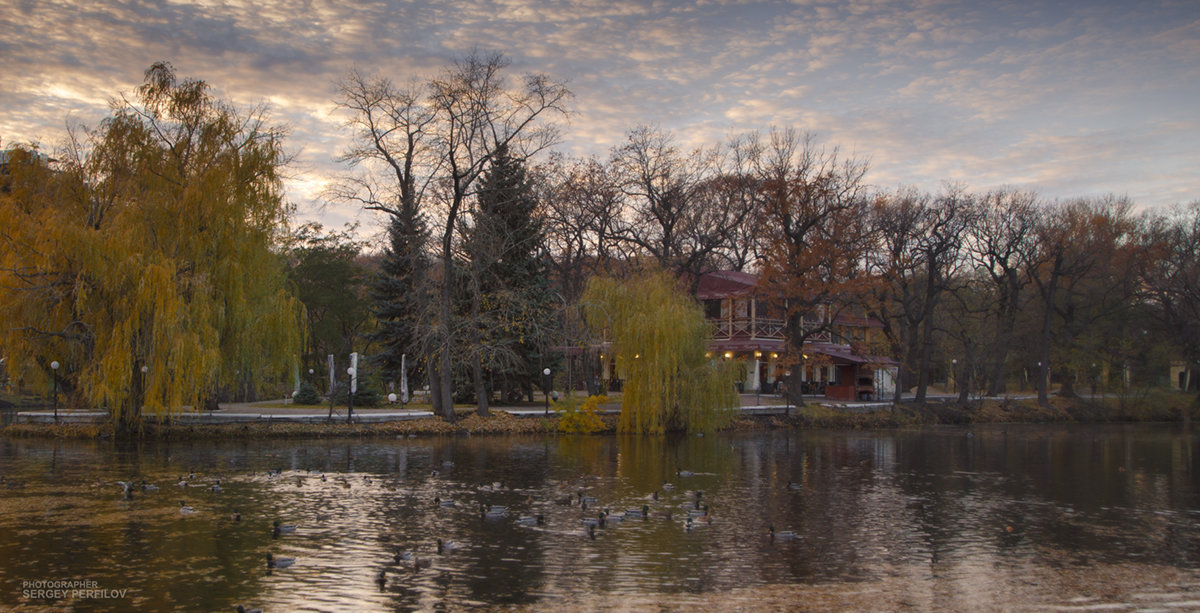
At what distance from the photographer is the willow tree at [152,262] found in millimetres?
27469

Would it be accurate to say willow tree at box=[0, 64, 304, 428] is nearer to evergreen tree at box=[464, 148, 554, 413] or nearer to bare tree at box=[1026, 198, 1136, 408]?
evergreen tree at box=[464, 148, 554, 413]

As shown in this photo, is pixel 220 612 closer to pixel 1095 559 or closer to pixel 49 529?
pixel 49 529

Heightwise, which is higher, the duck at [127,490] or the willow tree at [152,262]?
the willow tree at [152,262]

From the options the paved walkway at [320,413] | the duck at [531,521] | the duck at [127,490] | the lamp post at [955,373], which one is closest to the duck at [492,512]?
the duck at [531,521]

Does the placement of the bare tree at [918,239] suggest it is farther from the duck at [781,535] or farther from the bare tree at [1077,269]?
the duck at [781,535]

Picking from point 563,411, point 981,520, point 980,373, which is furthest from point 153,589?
point 980,373

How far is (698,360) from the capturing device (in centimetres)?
3734

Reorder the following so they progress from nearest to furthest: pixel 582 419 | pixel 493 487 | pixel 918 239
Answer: pixel 493 487
pixel 582 419
pixel 918 239

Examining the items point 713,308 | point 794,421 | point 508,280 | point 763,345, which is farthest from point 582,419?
point 713,308

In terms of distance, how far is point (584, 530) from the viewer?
53.2 ft

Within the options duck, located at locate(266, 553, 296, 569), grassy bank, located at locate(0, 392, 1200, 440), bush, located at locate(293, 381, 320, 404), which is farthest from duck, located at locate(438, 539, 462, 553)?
bush, located at locate(293, 381, 320, 404)

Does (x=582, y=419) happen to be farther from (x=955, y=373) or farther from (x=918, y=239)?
(x=955, y=373)

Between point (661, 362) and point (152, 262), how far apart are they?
19.3 meters

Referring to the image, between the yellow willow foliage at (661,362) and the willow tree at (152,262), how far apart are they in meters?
13.4
